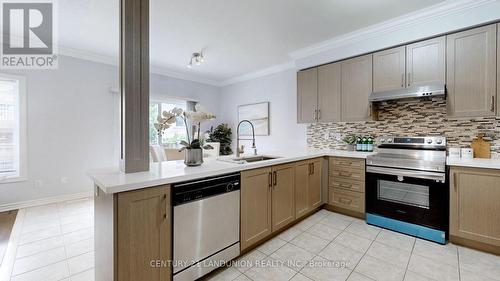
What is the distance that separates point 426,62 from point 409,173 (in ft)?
4.43

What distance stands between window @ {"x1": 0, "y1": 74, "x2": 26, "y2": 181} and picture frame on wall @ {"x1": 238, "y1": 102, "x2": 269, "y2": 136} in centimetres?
387

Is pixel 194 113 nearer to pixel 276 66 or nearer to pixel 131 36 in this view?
pixel 131 36

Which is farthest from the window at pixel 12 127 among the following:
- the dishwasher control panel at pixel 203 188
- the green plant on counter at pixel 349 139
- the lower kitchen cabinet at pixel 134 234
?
the green plant on counter at pixel 349 139

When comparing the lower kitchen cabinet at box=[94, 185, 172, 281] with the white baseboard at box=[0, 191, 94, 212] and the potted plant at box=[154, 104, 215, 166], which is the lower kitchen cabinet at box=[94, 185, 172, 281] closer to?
the potted plant at box=[154, 104, 215, 166]

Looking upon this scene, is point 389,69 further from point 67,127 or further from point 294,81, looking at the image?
point 67,127

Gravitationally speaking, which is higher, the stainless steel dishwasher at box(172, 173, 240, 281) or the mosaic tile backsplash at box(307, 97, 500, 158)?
the mosaic tile backsplash at box(307, 97, 500, 158)

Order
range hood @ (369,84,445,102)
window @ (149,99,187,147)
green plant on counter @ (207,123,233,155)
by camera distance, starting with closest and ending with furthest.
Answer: range hood @ (369,84,445,102), window @ (149,99,187,147), green plant on counter @ (207,123,233,155)

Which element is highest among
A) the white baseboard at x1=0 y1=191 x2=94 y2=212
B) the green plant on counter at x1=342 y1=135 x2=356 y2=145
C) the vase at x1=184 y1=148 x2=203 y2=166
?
the green plant on counter at x1=342 y1=135 x2=356 y2=145

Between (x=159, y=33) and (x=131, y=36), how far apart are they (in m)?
1.78

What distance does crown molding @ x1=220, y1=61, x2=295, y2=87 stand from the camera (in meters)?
4.36

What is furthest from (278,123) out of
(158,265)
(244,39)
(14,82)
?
(14,82)

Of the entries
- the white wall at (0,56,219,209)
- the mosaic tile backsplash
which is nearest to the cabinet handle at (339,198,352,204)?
the mosaic tile backsplash

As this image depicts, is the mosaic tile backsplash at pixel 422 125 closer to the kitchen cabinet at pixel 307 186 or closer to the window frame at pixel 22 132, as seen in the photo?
the kitchen cabinet at pixel 307 186

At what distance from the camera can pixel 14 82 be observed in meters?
3.24
